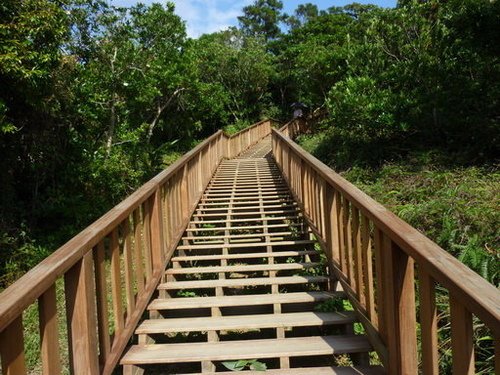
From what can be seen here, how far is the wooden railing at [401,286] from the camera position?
1635 mm

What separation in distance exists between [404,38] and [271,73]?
2367 centimetres

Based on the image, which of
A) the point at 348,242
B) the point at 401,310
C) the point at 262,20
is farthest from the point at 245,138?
the point at 262,20

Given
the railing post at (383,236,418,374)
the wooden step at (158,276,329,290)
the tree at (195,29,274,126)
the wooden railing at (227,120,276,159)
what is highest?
the tree at (195,29,274,126)

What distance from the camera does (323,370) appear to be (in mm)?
2844

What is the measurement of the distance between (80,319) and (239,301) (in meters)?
1.81

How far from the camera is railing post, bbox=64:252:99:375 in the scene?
226 centimetres

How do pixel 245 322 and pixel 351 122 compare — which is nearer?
pixel 245 322

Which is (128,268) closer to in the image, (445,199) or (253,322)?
(253,322)

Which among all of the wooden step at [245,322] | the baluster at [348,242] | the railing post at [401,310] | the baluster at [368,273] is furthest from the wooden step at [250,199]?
the railing post at [401,310]

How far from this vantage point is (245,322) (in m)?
3.47

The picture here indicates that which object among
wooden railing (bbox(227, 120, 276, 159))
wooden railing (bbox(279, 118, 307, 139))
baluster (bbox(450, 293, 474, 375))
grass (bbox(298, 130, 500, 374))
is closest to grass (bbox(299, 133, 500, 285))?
grass (bbox(298, 130, 500, 374))

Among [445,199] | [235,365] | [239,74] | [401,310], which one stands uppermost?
[239,74]

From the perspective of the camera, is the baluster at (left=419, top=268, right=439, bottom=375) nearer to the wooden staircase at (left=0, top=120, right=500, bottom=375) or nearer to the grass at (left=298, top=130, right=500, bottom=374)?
the wooden staircase at (left=0, top=120, right=500, bottom=375)

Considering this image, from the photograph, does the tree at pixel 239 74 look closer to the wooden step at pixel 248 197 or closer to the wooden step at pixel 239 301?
the wooden step at pixel 248 197
